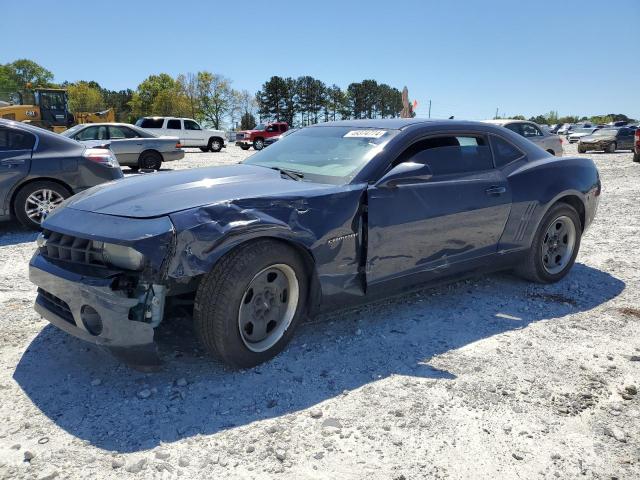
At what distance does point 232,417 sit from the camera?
8.19 feet

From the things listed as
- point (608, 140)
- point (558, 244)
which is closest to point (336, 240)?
point (558, 244)

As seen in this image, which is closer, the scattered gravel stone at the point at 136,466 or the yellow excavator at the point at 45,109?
the scattered gravel stone at the point at 136,466

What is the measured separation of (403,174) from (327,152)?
69cm

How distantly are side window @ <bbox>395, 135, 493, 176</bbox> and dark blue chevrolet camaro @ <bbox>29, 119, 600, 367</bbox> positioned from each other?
11 millimetres

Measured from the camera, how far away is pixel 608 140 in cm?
2434

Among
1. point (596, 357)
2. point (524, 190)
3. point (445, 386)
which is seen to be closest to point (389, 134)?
point (524, 190)

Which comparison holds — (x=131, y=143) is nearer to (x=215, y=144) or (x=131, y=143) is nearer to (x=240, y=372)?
(x=215, y=144)

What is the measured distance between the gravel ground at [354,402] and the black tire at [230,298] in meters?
0.20

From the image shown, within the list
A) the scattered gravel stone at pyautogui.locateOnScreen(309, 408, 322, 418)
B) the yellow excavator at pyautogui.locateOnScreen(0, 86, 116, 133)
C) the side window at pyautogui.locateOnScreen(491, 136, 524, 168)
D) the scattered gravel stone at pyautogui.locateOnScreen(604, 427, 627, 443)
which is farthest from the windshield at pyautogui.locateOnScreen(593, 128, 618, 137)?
the scattered gravel stone at pyautogui.locateOnScreen(309, 408, 322, 418)

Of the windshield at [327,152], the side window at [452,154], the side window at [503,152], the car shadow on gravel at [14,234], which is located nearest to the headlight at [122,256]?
the windshield at [327,152]

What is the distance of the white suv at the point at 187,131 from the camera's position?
23.3 metres

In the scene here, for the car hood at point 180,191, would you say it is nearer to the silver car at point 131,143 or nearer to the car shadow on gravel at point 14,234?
the car shadow on gravel at point 14,234

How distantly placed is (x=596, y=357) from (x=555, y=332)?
39cm

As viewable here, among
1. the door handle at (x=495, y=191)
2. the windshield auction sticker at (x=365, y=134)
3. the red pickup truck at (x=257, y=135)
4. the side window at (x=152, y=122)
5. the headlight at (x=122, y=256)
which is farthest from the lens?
the red pickup truck at (x=257, y=135)
